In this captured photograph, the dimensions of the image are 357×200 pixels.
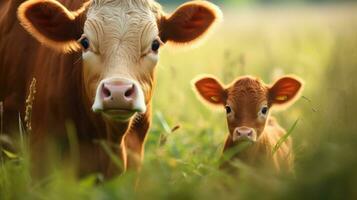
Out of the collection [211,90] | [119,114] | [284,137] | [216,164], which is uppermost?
[119,114]

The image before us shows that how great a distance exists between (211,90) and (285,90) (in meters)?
0.70

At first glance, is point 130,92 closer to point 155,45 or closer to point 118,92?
point 118,92

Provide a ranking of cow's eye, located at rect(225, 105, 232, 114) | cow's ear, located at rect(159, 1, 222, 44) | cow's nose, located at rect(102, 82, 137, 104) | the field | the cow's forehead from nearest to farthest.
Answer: the field
cow's nose, located at rect(102, 82, 137, 104)
the cow's forehead
cow's ear, located at rect(159, 1, 222, 44)
cow's eye, located at rect(225, 105, 232, 114)

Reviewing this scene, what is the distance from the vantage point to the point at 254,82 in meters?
8.02

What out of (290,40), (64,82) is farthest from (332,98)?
(290,40)

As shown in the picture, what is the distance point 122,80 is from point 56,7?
1.14m

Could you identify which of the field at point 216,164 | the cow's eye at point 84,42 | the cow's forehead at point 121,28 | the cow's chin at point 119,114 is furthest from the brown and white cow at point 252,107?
the cow's eye at point 84,42

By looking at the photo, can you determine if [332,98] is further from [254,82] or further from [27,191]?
[27,191]

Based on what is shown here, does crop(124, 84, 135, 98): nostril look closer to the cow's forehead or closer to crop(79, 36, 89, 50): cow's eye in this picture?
the cow's forehead

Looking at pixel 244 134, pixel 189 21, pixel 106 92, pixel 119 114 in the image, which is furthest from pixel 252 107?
pixel 106 92

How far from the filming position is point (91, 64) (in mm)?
6648

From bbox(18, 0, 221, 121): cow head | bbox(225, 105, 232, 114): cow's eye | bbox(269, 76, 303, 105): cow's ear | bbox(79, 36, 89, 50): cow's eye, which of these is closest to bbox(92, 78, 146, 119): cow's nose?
bbox(18, 0, 221, 121): cow head

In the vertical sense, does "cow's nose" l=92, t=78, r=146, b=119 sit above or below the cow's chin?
above

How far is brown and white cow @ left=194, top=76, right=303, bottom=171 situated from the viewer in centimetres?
761
